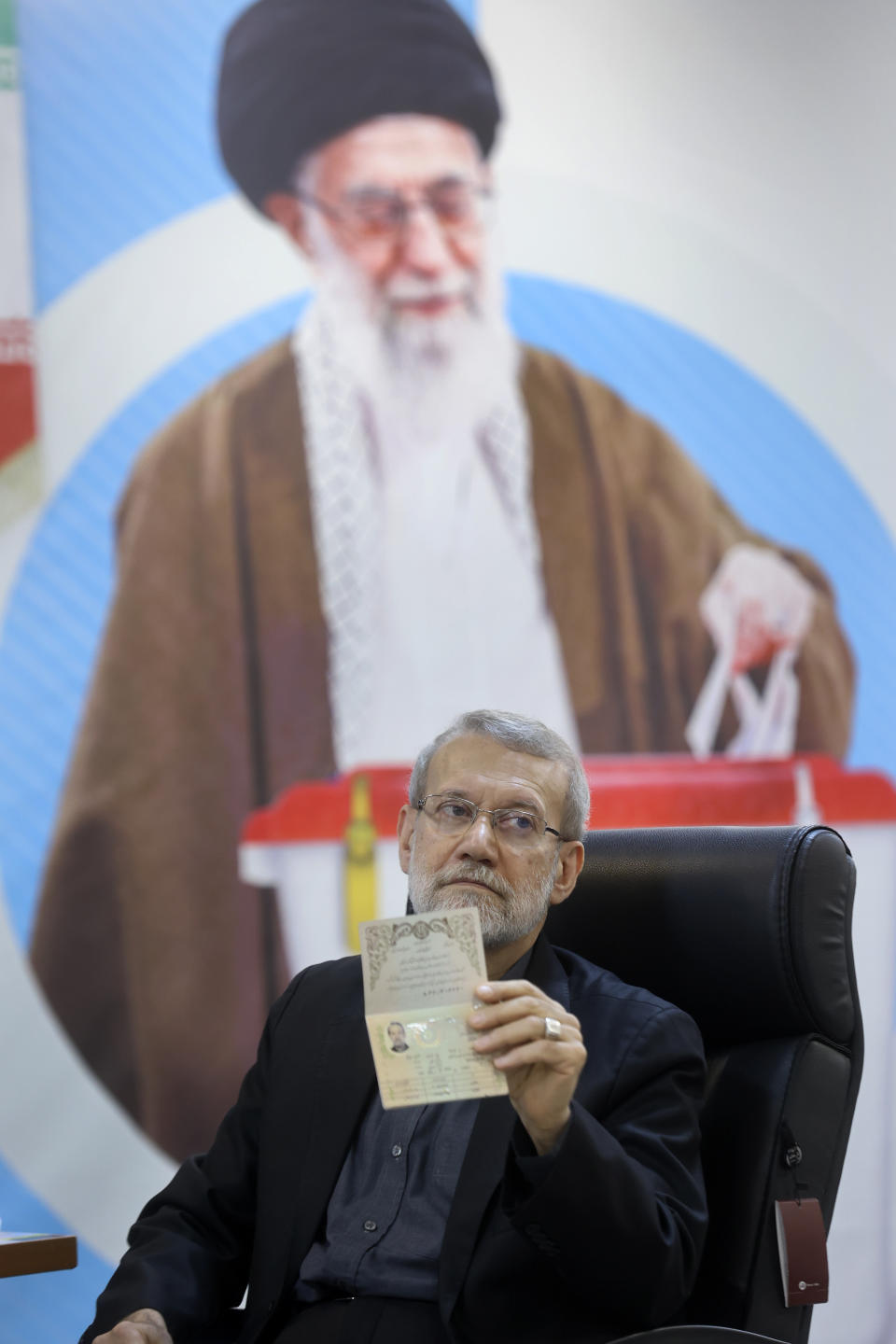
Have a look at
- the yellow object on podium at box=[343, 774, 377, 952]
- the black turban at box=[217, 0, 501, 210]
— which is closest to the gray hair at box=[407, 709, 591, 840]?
the yellow object on podium at box=[343, 774, 377, 952]

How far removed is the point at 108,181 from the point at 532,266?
3.29ft

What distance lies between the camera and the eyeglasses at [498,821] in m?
1.73

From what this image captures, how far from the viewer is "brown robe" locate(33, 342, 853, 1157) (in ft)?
9.98

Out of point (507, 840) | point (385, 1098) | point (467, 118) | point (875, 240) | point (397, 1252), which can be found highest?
point (467, 118)

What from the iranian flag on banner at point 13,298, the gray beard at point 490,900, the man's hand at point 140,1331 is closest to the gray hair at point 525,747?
the gray beard at point 490,900

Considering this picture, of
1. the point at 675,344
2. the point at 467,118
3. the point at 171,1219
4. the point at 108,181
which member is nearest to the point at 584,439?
the point at 675,344

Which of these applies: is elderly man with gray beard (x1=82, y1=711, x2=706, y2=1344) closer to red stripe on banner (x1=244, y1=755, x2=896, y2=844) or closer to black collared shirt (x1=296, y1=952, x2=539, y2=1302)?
black collared shirt (x1=296, y1=952, x2=539, y2=1302)

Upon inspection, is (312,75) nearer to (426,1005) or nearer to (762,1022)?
(762,1022)

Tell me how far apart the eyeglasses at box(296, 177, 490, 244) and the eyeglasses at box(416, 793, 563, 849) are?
1.93m

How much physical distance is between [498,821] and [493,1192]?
1.41 ft

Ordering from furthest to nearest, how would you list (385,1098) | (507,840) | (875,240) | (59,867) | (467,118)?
(875,240) < (467,118) < (59,867) < (507,840) < (385,1098)

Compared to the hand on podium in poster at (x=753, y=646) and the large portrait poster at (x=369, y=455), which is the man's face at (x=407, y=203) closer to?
the large portrait poster at (x=369, y=455)

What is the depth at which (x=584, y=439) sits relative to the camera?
3.42 meters

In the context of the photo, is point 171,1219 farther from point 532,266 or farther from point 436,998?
point 532,266
